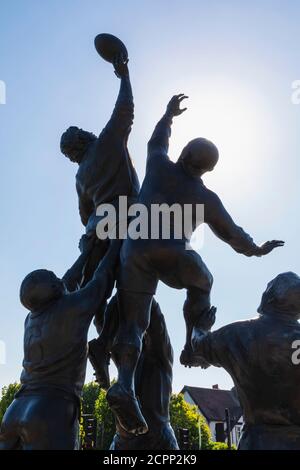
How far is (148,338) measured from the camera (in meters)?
4.84

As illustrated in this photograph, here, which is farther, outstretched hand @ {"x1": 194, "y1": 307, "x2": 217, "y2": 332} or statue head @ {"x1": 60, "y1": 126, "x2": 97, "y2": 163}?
statue head @ {"x1": 60, "y1": 126, "x2": 97, "y2": 163}

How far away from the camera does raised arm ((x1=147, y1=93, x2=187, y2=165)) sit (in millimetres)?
5109

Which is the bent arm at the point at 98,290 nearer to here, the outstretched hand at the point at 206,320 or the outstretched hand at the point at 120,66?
the outstretched hand at the point at 206,320

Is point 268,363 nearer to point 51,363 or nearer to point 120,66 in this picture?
point 51,363

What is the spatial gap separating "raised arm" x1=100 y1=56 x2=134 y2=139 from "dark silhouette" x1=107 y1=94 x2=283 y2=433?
0.50 metres

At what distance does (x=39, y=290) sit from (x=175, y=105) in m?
2.47

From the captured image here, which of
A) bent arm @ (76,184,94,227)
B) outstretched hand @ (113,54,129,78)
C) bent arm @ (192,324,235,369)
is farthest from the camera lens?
bent arm @ (76,184,94,227)

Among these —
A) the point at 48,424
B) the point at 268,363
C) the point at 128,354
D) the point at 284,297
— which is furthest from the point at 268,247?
the point at 48,424

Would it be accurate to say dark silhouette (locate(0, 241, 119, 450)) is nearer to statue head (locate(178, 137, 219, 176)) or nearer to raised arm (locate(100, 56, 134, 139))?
statue head (locate(178, 137, 219, 176))

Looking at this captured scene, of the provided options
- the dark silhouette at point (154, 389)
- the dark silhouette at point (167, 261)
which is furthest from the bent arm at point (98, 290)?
the dark silhouette at point (154, 389)

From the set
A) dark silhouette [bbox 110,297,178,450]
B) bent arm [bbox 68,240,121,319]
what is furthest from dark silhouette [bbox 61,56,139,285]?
dark silhouette [bbox 110,297,178,450]

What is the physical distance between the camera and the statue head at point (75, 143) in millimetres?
5539
